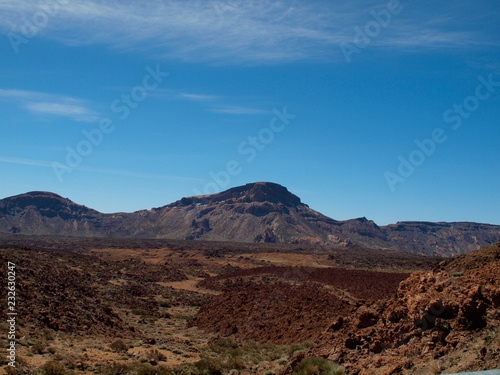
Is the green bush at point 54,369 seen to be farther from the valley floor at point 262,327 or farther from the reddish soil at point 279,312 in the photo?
the reddish soil at point 279,312

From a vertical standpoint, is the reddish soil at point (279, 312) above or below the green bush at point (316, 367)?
below

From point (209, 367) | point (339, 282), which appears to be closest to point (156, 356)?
point (209, 367)

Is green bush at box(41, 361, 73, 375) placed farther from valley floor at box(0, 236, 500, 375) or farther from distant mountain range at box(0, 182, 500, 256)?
distant mountain range at box(0, 182, 500, 256)

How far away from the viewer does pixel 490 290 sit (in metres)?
7.78

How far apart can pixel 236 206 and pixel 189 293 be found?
523ft

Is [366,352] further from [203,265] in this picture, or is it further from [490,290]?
[203,265]

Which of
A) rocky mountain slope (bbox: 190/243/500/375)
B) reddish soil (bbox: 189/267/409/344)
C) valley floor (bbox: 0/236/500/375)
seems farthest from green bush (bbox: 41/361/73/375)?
reddish soil (bbox: 189/267/409/344)

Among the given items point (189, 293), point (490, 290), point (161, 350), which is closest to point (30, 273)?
point (161, 350)

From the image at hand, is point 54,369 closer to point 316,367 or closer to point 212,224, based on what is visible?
point 316,367

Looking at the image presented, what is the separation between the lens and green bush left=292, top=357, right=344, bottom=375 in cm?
864

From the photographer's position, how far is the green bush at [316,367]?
28.3ft

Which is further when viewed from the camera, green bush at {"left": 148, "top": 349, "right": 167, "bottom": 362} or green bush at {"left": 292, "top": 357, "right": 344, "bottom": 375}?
green bush at {"left": 148, "top": 349, "right": 167, "bottom": 362}

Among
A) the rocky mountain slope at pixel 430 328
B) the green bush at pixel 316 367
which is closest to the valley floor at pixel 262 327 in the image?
the rocky mountain slope at pixel 430 328

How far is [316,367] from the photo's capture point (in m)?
8.88
